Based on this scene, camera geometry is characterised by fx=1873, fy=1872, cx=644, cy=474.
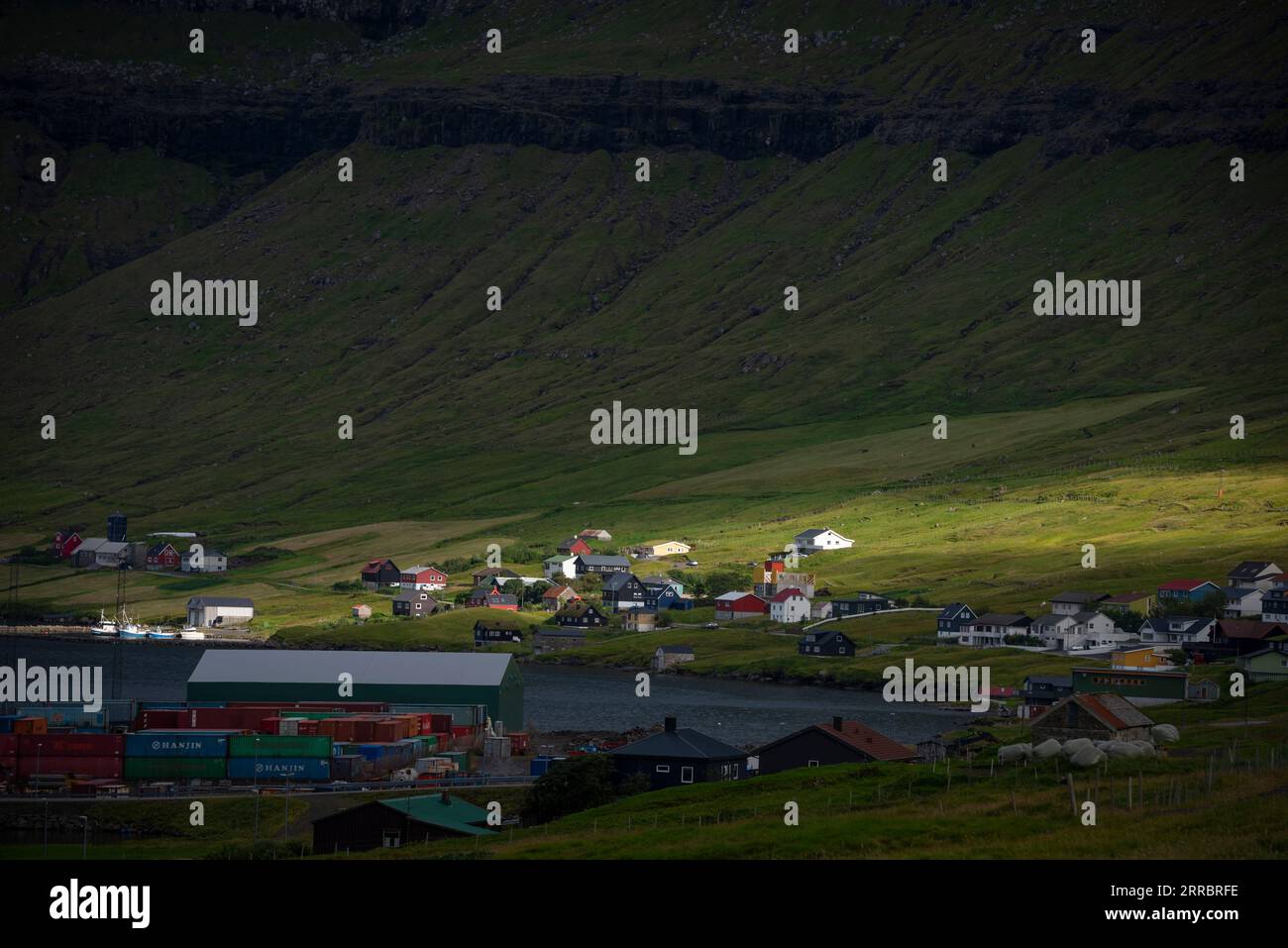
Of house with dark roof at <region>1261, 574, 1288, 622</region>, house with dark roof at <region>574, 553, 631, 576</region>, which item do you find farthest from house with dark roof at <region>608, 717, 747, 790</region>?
house with dark roof at <region>574, 553, 631, 576</region>

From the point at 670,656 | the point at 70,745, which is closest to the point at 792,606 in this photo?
the point at 670,656

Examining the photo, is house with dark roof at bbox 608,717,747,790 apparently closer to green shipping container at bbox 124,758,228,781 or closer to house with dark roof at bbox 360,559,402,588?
green shipping container at bbox 124,758,228,781

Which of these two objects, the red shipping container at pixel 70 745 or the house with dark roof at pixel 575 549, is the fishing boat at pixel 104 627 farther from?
the red shipping container at pixel 70 745

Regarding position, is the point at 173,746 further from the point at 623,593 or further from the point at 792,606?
the point at 623,593

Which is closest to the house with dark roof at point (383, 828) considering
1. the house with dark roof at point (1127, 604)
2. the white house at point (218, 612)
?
the house with dark roof at point (1127, 604)
